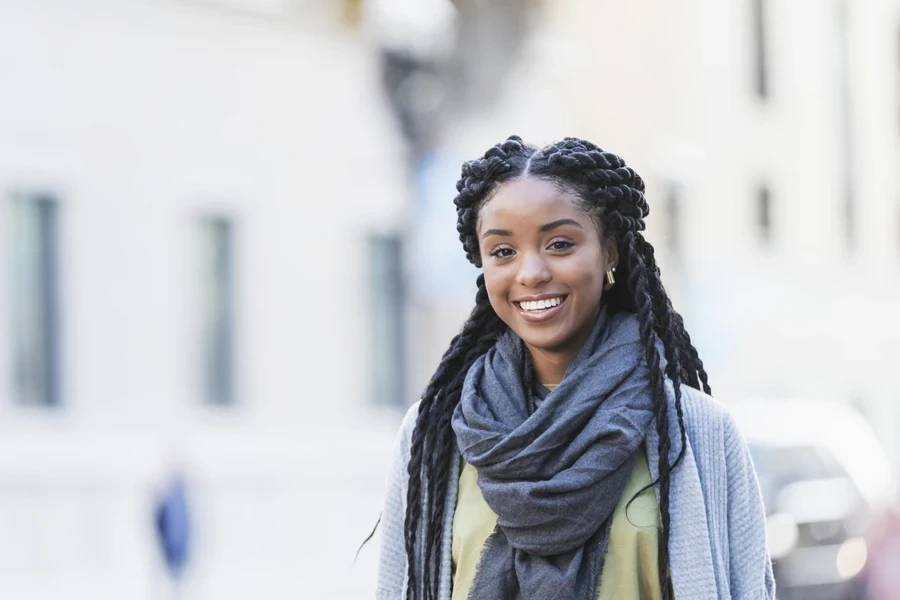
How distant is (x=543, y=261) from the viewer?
2828mm

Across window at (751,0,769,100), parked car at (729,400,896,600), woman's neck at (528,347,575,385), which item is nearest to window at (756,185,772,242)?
window at (751,0,769,100)

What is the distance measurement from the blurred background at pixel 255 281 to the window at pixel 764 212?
15.1ft

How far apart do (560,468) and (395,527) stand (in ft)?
1.61

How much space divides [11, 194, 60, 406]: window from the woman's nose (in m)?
12.5

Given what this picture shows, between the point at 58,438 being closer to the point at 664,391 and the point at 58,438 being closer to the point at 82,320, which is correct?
the point at 82,320

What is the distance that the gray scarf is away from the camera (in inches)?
106

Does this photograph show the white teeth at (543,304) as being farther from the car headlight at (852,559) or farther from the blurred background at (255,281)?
the blurred background at (255,281)

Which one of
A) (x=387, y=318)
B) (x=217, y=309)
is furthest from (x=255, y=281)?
(x=387, y=318)

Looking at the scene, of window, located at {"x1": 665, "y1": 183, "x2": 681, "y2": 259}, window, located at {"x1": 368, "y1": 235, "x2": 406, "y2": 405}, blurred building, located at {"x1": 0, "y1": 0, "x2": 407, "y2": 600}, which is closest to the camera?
blurred building, located at {"x1": 0, "y1": 0, "x2": 407, "y2": 600}

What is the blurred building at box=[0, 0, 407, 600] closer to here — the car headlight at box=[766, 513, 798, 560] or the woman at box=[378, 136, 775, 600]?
the car headlight at box=[766, 513, 798, 560]

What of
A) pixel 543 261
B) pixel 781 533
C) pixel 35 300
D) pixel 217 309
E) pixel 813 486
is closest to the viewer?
pixel 543 261

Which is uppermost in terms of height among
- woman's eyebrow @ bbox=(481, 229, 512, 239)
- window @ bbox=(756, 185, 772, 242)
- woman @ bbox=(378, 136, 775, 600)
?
window @ bbox=(756, 185, 772, 242)

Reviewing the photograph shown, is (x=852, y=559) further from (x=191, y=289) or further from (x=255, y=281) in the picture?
(x=255, y=281)

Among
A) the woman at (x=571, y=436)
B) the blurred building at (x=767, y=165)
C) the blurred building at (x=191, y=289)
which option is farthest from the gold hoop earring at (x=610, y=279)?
the blurred building at (x=767, y=165)
